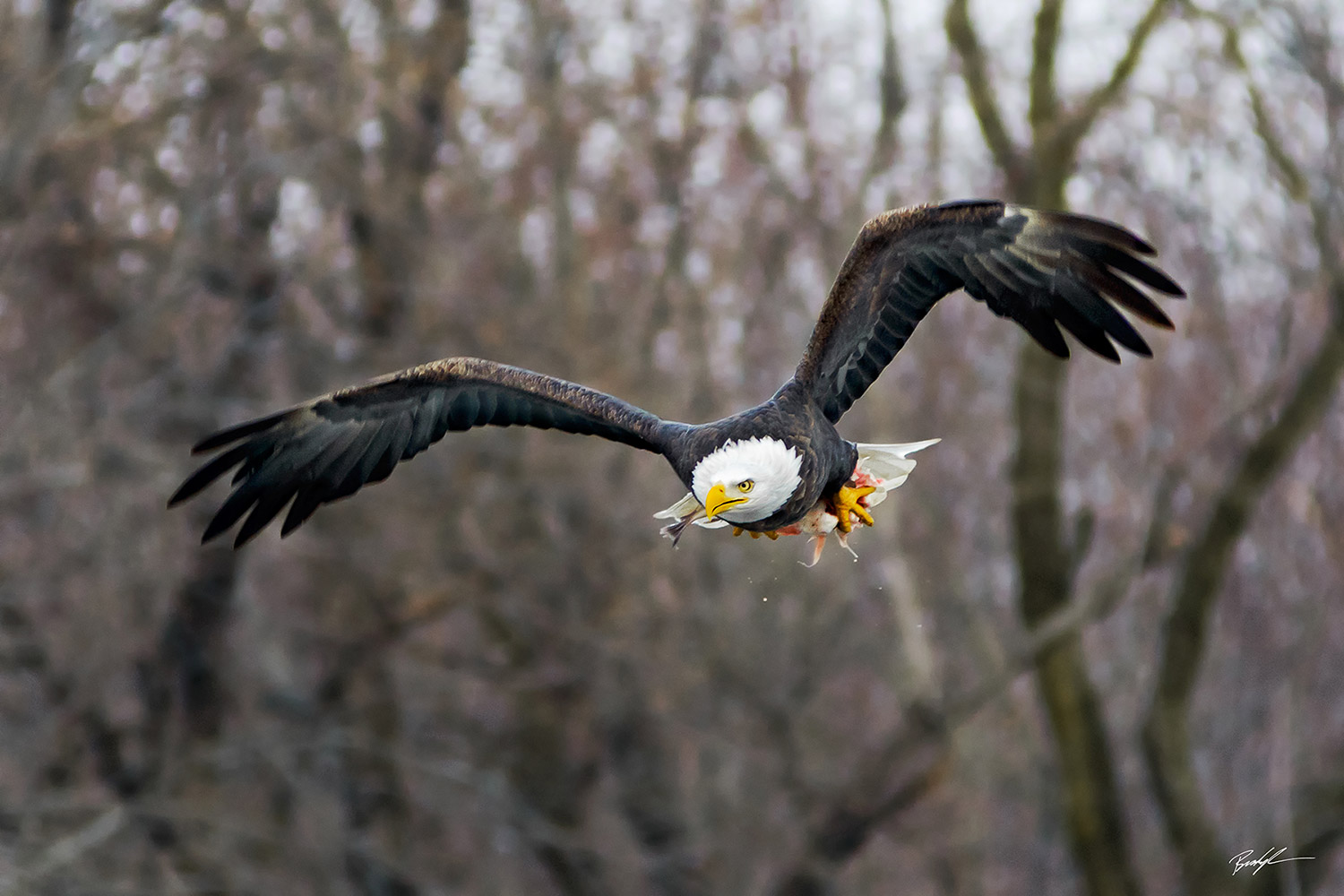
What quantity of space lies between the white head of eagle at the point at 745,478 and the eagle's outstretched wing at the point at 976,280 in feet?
1.77

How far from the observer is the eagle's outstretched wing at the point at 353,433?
5699 mm

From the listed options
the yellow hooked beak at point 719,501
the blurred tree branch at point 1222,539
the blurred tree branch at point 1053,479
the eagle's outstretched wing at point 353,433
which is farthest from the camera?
the blurred tree branch at point 1053,479

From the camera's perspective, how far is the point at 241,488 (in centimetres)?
608

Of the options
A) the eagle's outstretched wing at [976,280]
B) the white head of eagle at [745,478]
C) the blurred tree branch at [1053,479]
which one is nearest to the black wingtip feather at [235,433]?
the white head of eagle at [745,478]

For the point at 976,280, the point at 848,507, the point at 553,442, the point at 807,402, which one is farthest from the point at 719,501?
the point at 553,442

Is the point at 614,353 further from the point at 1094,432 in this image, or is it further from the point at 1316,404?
the point at 1094,432

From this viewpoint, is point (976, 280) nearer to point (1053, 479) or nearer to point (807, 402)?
point (807, 402)

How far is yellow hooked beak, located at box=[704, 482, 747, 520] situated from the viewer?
4668mm

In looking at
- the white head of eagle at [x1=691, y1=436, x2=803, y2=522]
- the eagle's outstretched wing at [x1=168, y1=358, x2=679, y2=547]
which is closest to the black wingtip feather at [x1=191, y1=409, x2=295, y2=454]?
the eagle's outstretched wing at [x1=168, y1=358, x2=679, y2=547]

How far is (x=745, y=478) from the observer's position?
184 inches

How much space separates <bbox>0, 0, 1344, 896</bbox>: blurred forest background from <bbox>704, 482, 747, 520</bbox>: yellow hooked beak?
18.4ft

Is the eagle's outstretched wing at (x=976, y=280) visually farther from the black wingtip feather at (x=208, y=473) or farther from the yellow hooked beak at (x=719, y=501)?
the black wingtip feather at (x=208, y=473)

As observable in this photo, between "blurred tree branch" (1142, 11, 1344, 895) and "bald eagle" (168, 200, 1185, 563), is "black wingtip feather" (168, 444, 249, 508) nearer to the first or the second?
"bald eagle" (168, 200, 1185, 563)
